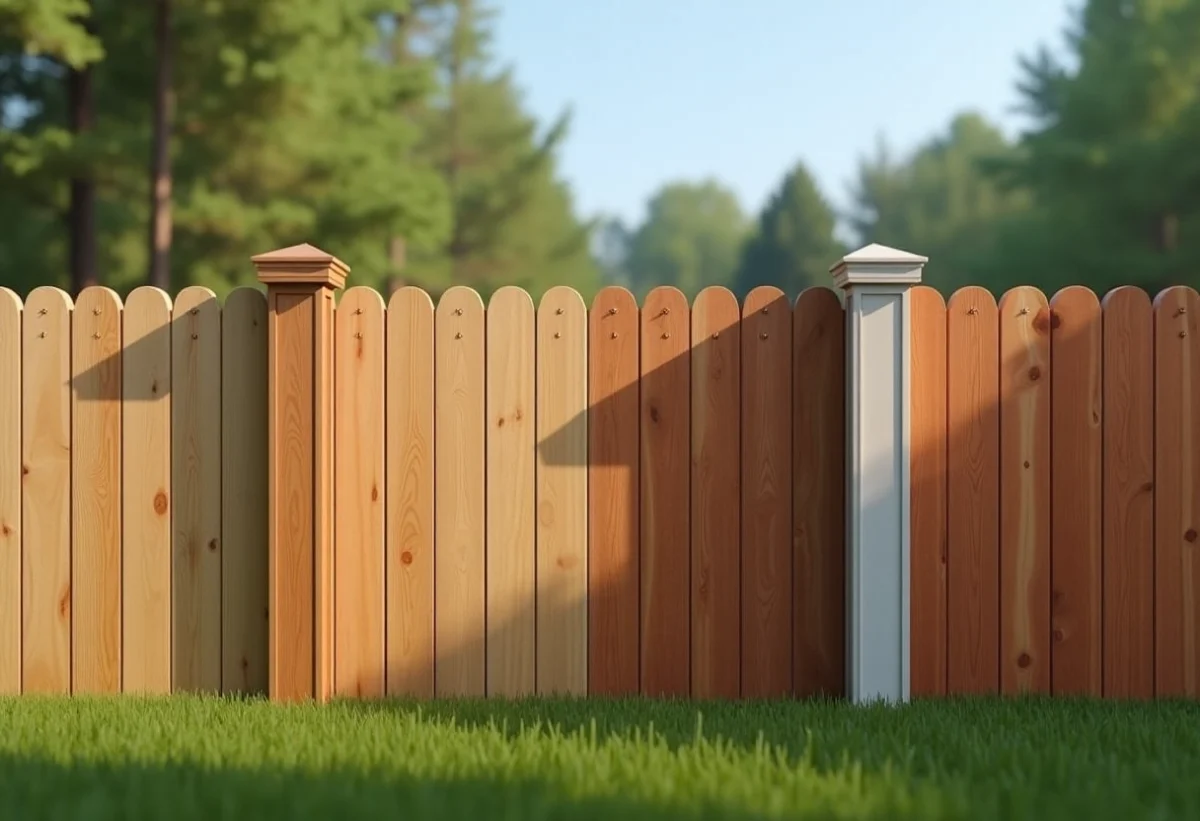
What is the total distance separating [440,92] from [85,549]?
12.0 metres

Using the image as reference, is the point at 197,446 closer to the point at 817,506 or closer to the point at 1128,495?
the point at 817,506

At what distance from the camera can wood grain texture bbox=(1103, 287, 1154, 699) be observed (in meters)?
4.52

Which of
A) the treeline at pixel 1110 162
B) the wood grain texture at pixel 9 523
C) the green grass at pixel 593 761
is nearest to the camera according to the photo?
the green grass at pixel 593 761

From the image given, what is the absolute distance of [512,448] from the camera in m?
4.48

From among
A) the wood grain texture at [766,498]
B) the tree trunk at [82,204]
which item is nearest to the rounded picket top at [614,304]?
the wood grain texture at [766,498]

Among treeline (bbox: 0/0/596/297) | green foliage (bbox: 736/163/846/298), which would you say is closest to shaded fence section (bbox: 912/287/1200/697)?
treeline (bbox: 0/0/596/297)

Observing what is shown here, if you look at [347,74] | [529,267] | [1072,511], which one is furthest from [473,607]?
[529,267]

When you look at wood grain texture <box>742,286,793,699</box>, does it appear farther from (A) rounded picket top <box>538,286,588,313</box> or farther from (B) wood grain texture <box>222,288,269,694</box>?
(B) wood grain texture <box>222,288,269,694</box>

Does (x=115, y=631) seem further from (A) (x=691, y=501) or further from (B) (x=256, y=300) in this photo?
(A) (x=691, y=501)

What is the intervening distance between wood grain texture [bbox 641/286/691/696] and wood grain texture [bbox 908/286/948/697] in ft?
2.58

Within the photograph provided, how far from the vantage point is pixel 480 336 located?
448cm

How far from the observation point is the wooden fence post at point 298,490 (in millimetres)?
4367

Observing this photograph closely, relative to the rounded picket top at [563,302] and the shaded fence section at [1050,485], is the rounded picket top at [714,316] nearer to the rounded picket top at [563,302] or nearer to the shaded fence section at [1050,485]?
the rounded picket top at [563,302]

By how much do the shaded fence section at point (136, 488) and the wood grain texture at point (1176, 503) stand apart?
3.14 metres
